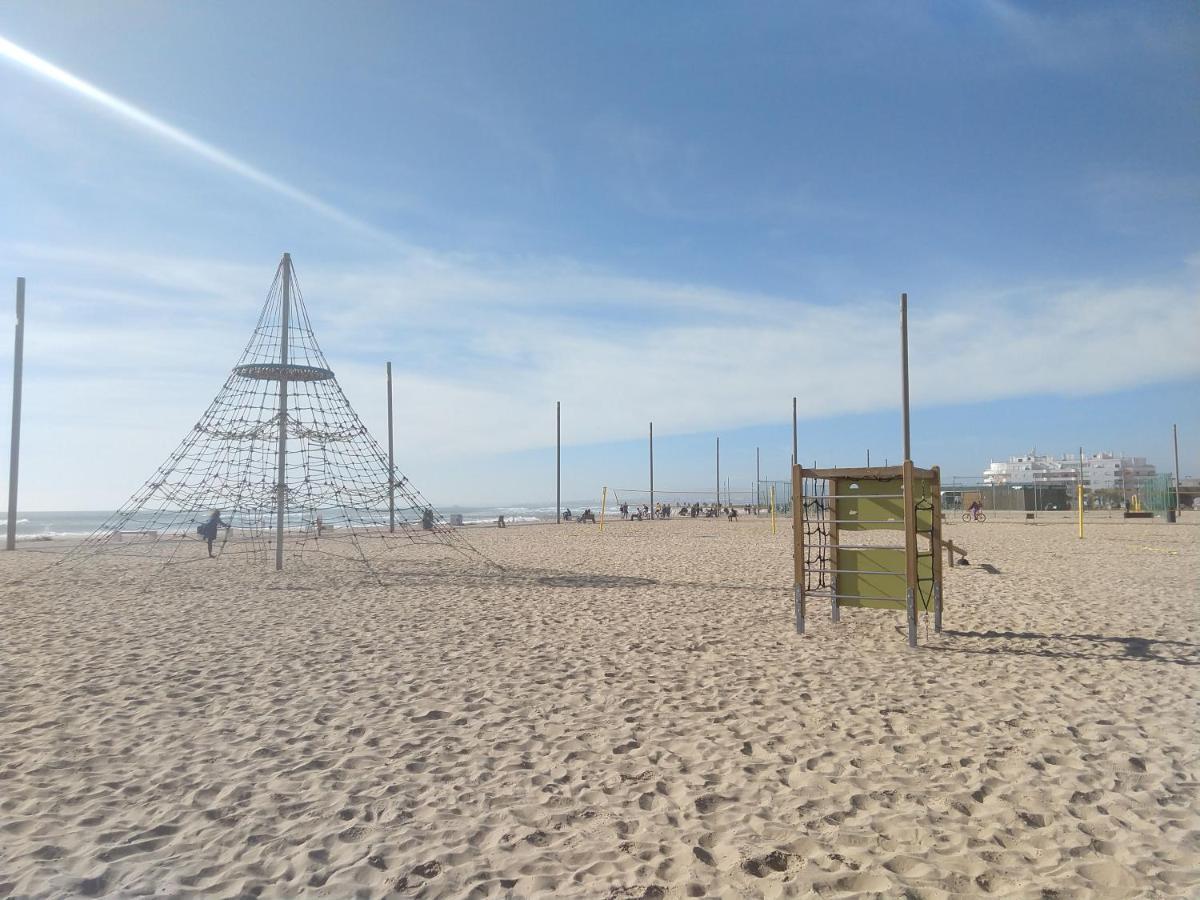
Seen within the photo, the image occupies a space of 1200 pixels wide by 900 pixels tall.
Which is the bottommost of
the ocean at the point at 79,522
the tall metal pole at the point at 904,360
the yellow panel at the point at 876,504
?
the ocean at the point at 79,522

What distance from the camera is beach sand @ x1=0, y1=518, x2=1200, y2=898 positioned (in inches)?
126

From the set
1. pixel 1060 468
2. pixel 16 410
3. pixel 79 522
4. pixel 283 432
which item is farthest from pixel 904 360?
pixel 1060 468

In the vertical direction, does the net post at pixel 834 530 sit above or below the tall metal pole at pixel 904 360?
below

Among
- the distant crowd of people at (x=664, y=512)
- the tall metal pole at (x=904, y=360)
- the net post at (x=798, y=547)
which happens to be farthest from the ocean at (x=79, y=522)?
the net post at (x=798, y=547)

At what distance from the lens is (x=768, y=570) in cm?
1421

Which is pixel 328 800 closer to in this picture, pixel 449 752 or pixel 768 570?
pixel 449 752

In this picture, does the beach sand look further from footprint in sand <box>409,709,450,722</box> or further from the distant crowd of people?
the distant crowd of people

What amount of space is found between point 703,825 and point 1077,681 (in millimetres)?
4043

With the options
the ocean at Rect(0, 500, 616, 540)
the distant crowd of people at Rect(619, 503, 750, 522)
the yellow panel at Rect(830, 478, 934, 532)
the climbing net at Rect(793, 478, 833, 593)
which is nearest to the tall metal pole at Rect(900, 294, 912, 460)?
the climbing net at Rect(793, 478, 833, 593)

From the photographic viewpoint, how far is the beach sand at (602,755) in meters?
3.20

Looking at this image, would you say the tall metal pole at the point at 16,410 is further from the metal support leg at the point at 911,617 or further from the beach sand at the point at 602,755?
the metal support leg at the point at 911,617

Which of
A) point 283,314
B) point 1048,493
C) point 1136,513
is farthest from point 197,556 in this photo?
point 1048,493

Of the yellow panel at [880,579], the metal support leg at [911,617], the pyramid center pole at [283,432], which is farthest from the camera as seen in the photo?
the pyramid center pole at [283,432]

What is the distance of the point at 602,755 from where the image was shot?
4.51 m
